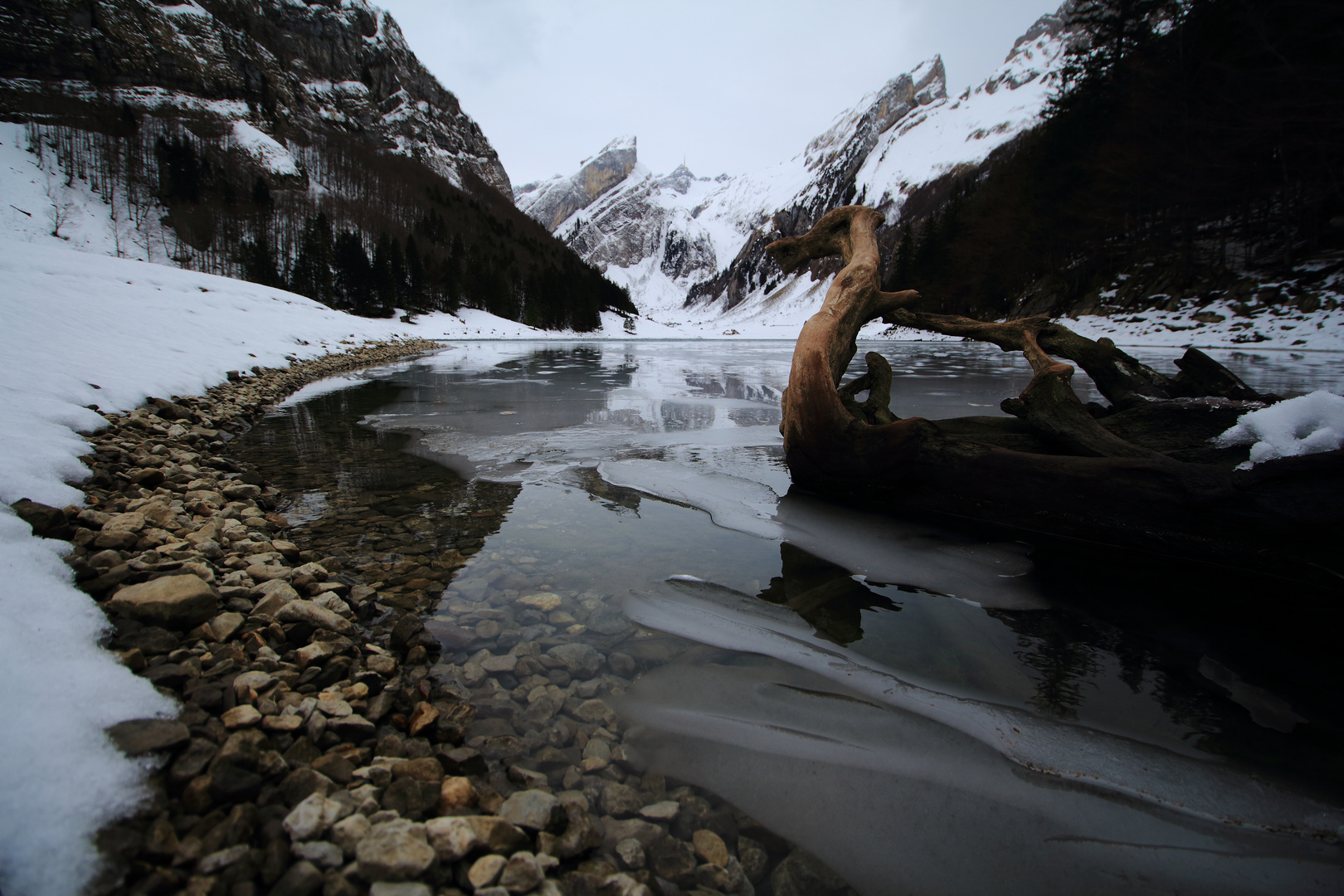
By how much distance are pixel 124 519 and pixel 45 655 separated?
1214mm

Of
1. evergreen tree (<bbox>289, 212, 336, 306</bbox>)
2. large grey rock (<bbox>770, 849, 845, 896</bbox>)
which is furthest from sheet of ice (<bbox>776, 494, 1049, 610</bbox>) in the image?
evergreen tree (<bbox>289, 212, 336, 306</bbox>)

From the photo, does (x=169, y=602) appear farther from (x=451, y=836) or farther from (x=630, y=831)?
(x=630, y=831)

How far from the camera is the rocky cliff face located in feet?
168

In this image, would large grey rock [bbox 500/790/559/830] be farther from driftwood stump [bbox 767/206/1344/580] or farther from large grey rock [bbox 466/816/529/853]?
driftwood stump [bbox 767/206/1344/580]

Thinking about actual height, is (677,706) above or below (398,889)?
below

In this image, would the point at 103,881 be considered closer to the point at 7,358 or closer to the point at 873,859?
the point at 873,859

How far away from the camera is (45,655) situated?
1284 mm

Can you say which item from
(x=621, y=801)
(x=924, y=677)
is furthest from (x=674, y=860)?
(x=924, y=677)

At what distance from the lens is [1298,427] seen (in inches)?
88.2

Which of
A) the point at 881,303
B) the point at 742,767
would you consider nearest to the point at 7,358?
the point at 742,767

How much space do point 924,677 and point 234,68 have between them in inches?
3575

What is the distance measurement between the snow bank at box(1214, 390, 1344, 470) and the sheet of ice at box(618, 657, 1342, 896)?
155cm

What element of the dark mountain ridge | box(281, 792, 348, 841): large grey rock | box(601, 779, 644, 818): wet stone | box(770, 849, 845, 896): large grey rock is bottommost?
box(770, 849, 845, 896): large grey rock

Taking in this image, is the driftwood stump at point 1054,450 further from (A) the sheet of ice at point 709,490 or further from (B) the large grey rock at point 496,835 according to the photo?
(B) the large grey rock at point 496,835
